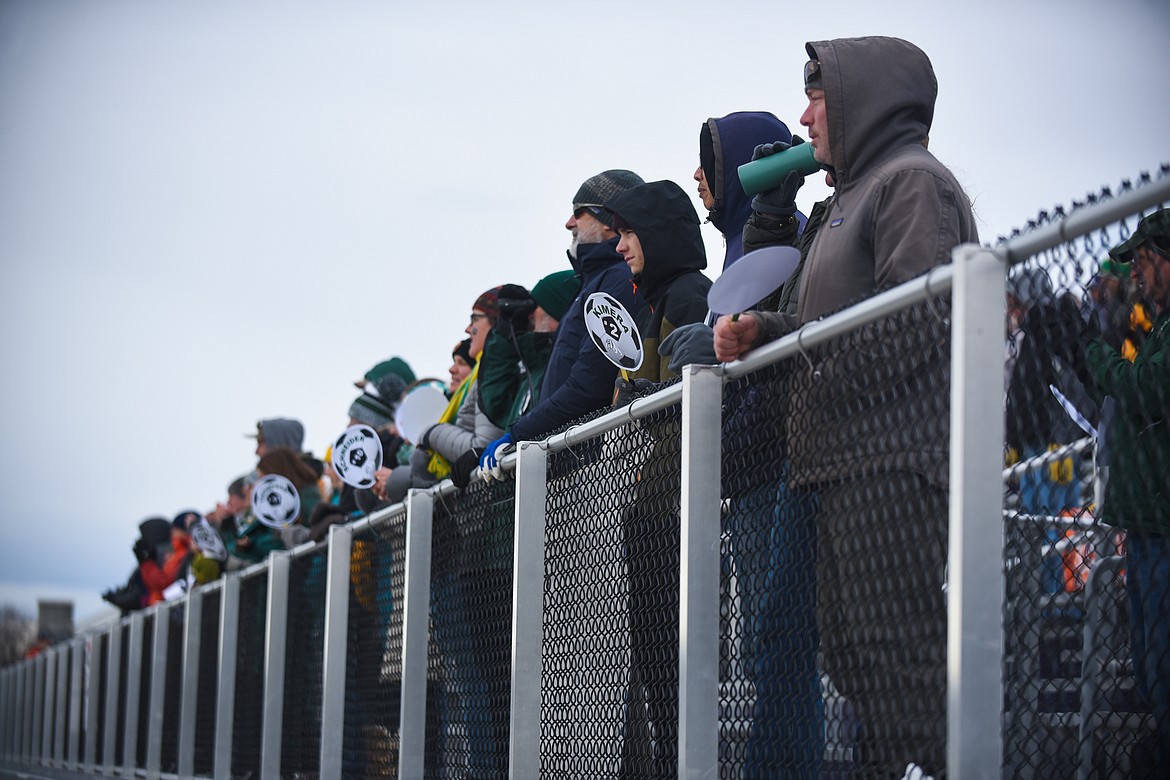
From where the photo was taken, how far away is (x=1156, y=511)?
299 cm

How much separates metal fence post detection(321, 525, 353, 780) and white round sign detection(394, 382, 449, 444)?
0.52 meters

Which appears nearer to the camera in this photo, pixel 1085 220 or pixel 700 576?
pixel 1085 220

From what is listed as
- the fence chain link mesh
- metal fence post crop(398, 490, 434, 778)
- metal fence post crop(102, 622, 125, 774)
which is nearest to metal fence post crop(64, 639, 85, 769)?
metal fence post crop(102, 622, 125, 774)

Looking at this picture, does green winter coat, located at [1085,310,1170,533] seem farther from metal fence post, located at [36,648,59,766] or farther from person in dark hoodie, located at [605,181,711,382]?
metal fence post, located at [36,648,59,766]

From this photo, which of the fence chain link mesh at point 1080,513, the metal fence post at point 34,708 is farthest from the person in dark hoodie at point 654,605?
the metal fence post at point 34,708

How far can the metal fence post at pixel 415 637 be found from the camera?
18.9 ft

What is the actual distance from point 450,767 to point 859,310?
9.76ft

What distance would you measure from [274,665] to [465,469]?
2.94 metres

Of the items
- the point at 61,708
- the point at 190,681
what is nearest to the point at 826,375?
the point at 190,681

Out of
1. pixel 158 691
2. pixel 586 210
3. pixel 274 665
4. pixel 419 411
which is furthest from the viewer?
pixel 158 691

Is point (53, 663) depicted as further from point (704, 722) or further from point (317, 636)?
point (704, 722)

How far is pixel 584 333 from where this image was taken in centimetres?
569

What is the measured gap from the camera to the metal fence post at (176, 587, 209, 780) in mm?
10258

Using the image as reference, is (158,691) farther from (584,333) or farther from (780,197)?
(780,197)
